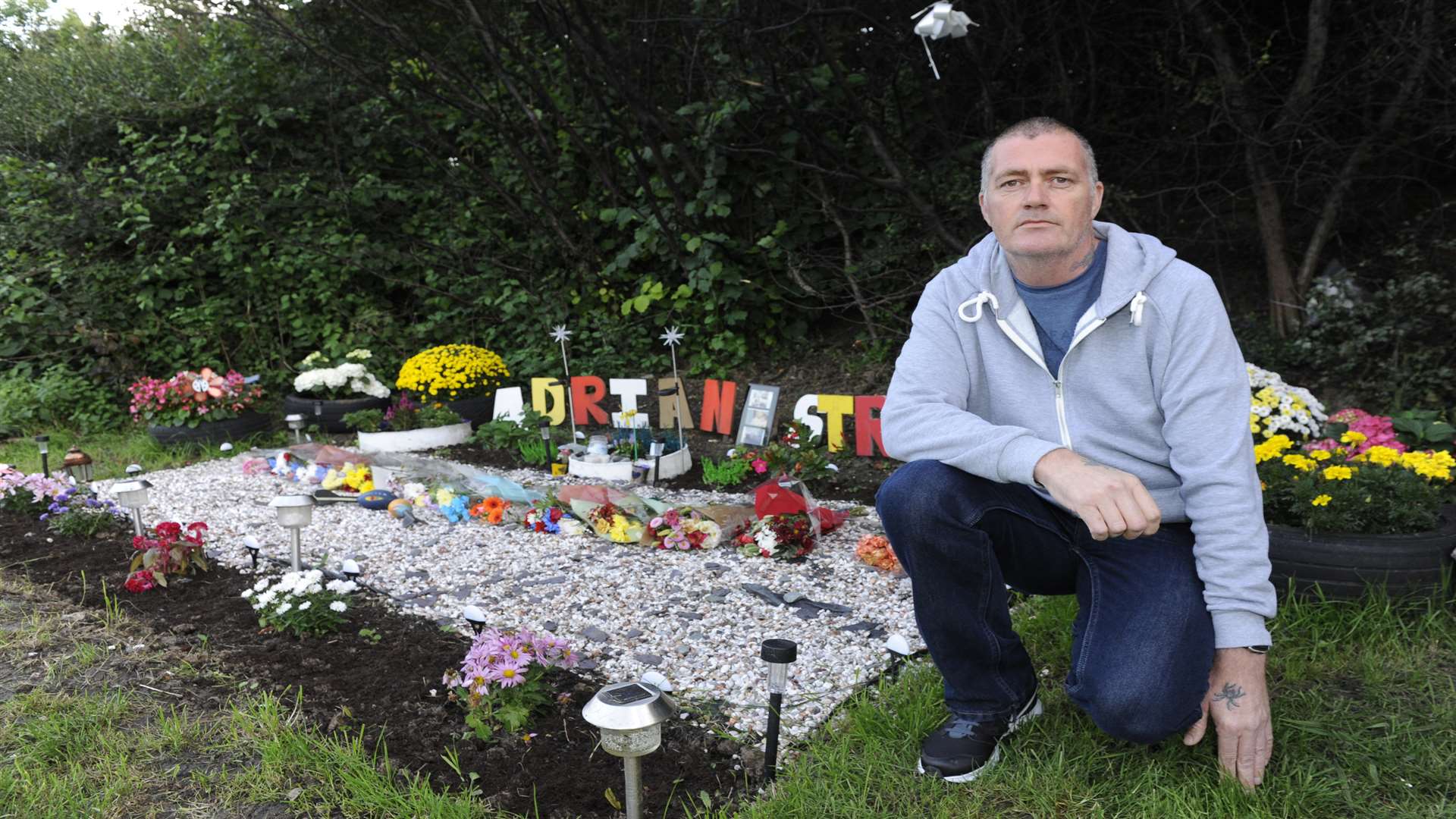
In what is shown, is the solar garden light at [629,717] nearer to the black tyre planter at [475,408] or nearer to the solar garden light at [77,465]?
the solar garden light at [77,465]

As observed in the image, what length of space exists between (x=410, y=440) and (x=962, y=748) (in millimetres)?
4650

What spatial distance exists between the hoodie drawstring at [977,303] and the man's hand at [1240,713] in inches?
29.5

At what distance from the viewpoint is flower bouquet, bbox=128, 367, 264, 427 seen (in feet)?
19.8

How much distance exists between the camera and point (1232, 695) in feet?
5.17

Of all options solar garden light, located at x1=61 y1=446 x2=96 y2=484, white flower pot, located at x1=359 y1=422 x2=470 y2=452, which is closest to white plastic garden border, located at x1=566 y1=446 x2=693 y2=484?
white flower pot, located at x1=359 y1=422 x2=470 y2=452

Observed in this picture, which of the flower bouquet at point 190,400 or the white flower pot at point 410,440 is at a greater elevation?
the flower bouquet at point 190,400

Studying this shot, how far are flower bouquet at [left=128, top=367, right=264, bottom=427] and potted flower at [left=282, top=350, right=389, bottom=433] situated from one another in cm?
37

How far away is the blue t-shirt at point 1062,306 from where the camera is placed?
184 cm

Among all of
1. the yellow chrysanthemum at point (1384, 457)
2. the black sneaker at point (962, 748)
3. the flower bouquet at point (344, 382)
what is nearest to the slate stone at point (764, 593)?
the black sneaker at point (962, 748)

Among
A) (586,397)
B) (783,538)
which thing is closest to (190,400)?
(586,397)

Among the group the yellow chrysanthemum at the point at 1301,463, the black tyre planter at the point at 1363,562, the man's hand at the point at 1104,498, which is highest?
the man's hand at the point at 1104,498

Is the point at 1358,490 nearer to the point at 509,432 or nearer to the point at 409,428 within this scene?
the point at 509,432

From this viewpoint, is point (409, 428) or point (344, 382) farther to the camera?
point (344, 382)

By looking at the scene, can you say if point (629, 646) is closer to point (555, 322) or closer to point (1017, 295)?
point (1017, 295)
